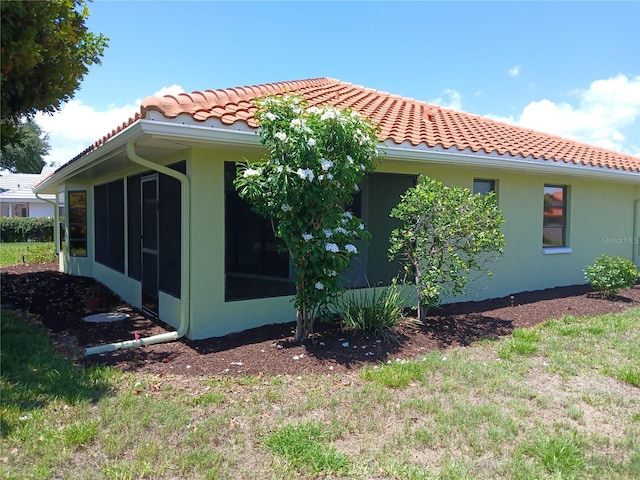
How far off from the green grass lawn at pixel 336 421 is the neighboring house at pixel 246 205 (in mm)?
1839

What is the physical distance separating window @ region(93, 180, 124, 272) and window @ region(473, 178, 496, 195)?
6742 millimetres

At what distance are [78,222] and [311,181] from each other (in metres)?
9.72

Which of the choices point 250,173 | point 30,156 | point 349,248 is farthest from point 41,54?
point 30,156

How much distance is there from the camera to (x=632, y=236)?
11.6 m

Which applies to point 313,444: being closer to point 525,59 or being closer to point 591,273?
point 591,273

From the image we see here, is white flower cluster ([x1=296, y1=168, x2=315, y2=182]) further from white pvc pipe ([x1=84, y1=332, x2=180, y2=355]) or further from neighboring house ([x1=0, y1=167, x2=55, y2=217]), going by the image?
neighboring house ([x1=0, y1=167, x2=55, y2=217])

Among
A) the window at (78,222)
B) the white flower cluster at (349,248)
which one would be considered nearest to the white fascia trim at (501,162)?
the white flower cluster at (349,248)

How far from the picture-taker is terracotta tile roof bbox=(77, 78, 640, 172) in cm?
538

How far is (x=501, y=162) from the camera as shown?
7676 mm

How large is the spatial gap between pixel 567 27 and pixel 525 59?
45.7 inches

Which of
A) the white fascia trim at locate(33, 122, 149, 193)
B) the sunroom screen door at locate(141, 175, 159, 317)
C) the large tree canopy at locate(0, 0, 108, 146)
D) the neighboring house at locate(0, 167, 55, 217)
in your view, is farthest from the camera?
the neighboring house at locate(0, 167, 55, 217)

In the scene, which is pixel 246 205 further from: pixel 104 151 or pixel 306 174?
pixel 306 174

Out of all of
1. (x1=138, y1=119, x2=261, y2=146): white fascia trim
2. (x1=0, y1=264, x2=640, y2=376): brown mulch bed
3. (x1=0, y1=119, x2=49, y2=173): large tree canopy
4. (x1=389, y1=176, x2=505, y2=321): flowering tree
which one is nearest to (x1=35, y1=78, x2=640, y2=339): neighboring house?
(x1=138, y1=119, x2=261, y2=146): white fascia trim

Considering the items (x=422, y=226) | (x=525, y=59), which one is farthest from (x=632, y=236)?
(x=422, y=226)
